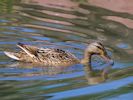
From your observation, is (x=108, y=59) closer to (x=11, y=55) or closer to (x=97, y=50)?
(x=97, y=50)

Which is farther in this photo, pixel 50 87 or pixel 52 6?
pixel 52 6

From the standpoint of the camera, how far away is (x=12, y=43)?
13516mm

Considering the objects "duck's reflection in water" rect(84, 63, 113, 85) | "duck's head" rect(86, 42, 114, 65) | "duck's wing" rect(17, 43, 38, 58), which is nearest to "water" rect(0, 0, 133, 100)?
"duck's reflection in water" rect(84, 63, 113, 85)

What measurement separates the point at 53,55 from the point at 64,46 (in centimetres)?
109

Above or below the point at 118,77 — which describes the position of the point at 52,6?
above

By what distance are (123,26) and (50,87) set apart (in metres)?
5.22

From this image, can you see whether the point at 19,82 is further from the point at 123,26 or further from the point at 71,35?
the point at 123,26

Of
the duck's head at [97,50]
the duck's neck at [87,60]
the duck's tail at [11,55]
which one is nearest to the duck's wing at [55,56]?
the duck's neck at [87,60]

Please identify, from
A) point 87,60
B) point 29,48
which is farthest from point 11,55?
point 87,60

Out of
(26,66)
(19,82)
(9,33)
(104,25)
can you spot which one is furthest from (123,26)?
(19,82)

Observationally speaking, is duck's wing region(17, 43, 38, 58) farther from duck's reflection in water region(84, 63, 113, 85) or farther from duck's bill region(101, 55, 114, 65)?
duck's bill region(101, 55, 114, 65)

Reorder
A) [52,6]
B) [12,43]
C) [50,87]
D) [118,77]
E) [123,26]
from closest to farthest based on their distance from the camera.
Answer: [50,87], [118,77], [12,43], [123,26], [52,6]

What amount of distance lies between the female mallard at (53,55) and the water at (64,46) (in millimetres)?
150

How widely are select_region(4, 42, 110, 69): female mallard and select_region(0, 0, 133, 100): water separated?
0.49 feet
